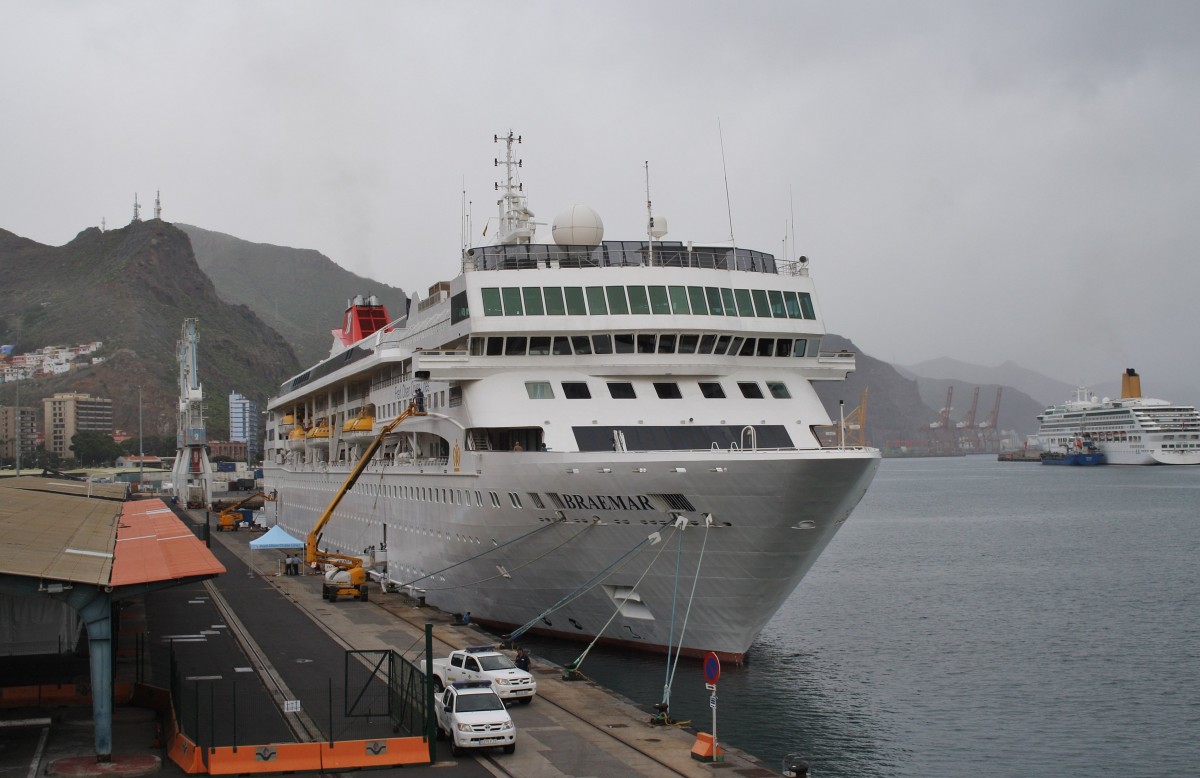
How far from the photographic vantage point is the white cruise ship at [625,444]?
23281 mm

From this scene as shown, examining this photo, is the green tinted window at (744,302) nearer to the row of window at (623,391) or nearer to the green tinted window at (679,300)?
the green tinted window at (679,300)

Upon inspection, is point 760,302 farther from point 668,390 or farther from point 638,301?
point 668,390

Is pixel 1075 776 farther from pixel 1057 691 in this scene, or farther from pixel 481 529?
pixel 481 529

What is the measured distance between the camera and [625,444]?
25.7m

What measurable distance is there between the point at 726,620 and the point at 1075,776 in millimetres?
7630

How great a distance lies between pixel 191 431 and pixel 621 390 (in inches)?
3470

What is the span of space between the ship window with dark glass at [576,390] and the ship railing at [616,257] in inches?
137

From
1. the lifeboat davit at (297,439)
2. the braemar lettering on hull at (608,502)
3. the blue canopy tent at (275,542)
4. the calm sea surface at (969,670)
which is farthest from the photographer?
the lifeboat davit at (297,439)

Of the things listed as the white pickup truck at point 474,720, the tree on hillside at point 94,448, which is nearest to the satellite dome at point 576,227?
the white pickup truck at point 474,720

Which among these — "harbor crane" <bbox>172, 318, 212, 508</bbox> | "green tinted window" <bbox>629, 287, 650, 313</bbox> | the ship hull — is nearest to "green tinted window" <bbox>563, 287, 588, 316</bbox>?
"green tinted window" <bbox>629, 287, 650, 313</bbox>

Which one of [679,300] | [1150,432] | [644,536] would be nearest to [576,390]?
[679,300]

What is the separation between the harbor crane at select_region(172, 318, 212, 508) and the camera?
106m

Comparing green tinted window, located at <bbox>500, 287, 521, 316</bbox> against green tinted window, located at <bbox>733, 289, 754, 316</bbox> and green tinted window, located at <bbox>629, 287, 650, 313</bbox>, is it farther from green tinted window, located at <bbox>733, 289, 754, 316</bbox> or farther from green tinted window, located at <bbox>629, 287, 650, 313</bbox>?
green tinted window, located at <bbox>733, 289, 754, 316</bbox>

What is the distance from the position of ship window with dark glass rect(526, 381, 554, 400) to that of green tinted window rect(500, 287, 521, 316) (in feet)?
6.01
